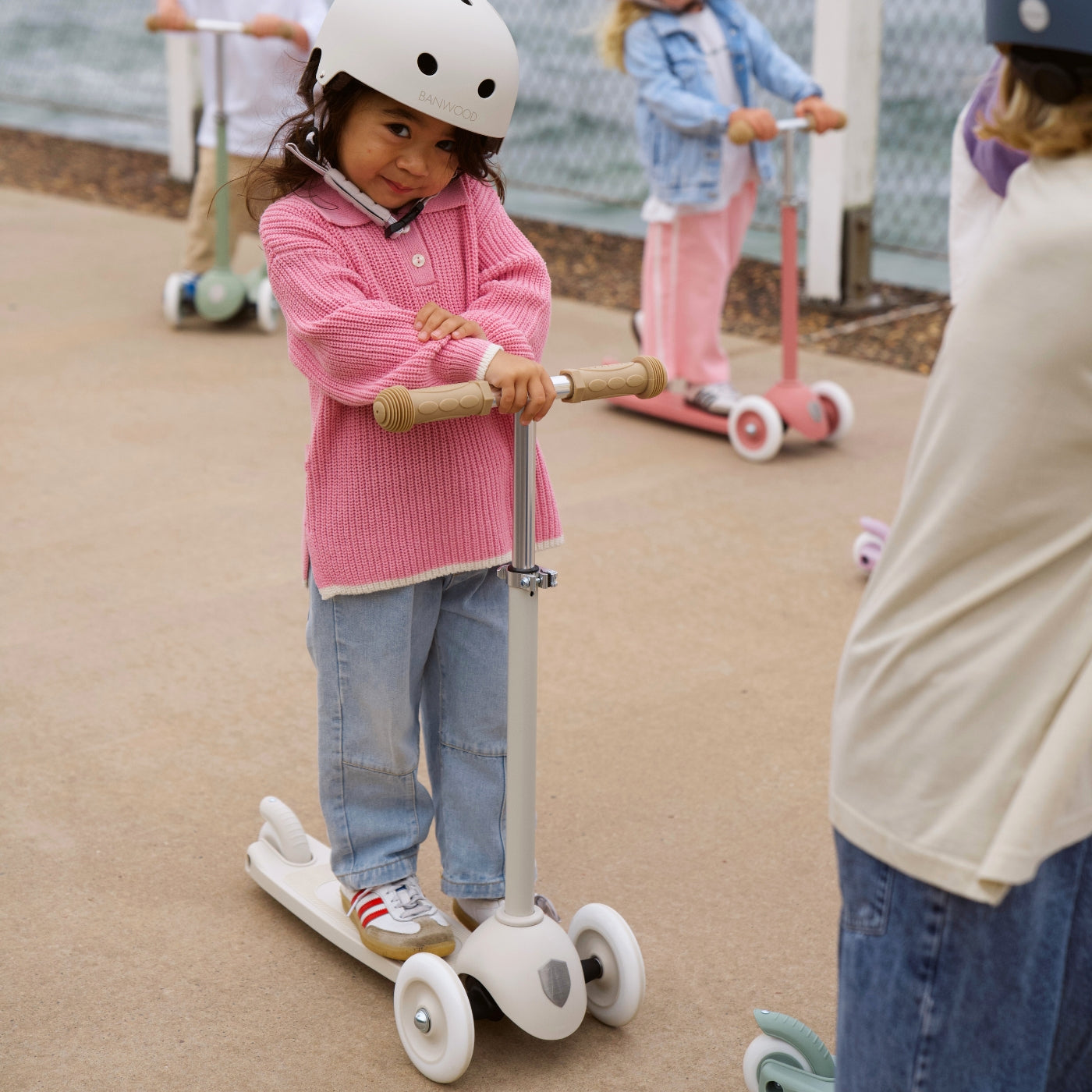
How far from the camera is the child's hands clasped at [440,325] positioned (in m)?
2.25

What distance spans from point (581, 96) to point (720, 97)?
5.40m

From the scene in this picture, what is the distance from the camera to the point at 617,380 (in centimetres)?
225

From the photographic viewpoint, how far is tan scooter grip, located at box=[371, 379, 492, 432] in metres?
2.02

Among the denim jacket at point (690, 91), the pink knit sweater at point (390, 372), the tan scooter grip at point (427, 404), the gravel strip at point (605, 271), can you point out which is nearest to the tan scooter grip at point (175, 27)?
the denim jacket at point (690, 91)

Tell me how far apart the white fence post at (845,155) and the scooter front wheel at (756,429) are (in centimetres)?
200

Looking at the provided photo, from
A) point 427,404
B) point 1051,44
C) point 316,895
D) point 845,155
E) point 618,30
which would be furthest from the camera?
point 845,155

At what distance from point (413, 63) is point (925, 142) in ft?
25.0

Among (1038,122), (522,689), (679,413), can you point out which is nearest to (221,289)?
(679,413)

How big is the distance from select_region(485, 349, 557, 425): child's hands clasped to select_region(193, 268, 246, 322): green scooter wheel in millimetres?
4845

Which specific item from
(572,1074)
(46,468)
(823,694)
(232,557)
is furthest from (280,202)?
(46,468)

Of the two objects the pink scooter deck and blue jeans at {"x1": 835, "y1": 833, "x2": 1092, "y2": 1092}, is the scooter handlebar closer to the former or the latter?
the pink scooter deck

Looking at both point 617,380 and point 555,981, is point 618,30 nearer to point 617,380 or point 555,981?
point 617,380

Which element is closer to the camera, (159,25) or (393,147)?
(393,147)

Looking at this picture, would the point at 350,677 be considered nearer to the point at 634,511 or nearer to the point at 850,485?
the point at 634,511
